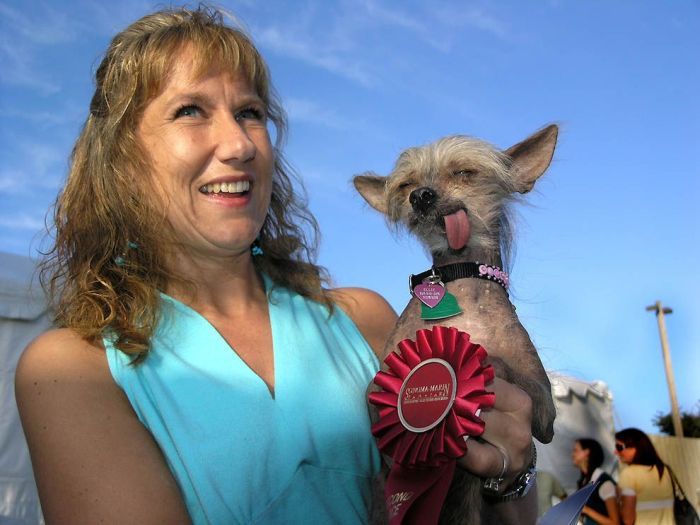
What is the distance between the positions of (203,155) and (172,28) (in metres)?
0.41

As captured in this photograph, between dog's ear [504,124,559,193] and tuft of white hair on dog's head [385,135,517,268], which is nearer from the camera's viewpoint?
tuft of white hair on dog's head [385,135,517,268]

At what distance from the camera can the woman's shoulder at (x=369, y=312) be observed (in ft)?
7.29

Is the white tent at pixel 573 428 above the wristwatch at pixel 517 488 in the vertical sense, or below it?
below

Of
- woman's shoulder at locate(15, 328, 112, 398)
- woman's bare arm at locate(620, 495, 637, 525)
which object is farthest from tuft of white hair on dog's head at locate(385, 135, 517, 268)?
woman's bare arm at locate(620, 495, 637, 525)

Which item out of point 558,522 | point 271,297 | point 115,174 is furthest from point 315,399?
point 115,174

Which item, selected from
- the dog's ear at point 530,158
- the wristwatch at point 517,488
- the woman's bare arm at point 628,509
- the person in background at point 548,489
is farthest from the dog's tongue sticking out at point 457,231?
the person in background at point 548,489

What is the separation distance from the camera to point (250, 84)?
6.78 ft

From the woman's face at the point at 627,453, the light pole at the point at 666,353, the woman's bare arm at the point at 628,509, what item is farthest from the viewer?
the light pole at the point at 666,353

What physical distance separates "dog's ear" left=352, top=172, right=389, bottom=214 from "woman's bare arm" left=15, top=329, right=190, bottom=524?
Answer: 1130 millimetres

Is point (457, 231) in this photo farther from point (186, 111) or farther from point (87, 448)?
point (87, 448)

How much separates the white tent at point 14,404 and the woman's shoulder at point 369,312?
338cm

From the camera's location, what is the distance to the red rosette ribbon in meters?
1.60

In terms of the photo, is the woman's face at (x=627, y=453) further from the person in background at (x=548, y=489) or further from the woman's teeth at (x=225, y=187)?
the woman's teeth at (x=225, y=187)

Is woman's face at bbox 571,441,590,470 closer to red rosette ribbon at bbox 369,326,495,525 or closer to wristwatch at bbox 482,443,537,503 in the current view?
wristwatch at bbox 482,443,537,503
